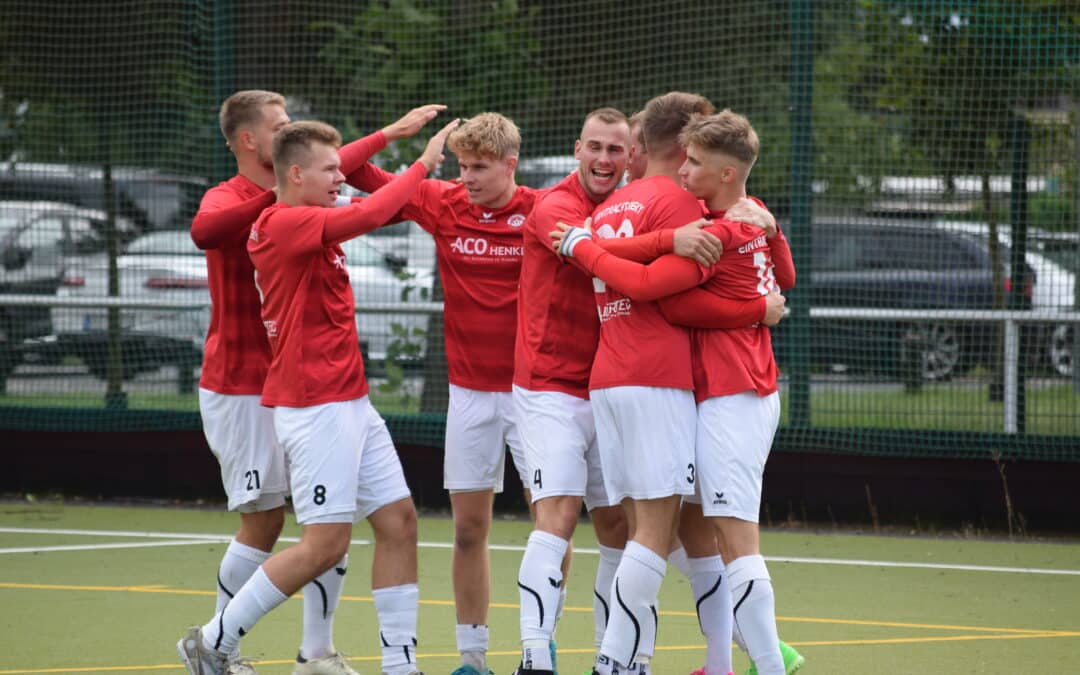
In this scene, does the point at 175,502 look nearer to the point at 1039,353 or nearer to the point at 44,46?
the point at 44,46

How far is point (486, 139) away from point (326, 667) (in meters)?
1.99

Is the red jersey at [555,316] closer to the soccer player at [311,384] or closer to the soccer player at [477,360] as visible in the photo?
the soccer player at [477,360]

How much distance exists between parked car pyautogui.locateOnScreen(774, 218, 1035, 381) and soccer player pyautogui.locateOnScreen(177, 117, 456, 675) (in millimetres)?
4660

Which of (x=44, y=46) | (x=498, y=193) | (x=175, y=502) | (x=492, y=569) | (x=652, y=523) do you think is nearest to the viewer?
(x=652, y=523)

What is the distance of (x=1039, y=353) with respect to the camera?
901 centimetres

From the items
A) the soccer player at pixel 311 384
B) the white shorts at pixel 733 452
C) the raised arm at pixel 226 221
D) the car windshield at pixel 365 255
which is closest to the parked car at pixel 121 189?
the car windshield at pixel 365 255

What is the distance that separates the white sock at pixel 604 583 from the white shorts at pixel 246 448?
1.22m

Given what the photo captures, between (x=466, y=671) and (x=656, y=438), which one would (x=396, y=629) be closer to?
(x=466, y=671)

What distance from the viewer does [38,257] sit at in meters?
10.5

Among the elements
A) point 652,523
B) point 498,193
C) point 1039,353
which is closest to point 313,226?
point 498,193

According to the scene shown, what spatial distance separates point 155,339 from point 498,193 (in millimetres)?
5385

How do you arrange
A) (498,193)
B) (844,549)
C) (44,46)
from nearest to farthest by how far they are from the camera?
(498,193)
(844,549)
(44,46)

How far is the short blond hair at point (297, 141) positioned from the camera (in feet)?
16.9

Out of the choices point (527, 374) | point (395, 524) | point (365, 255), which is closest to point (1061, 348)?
point (365, 255)
